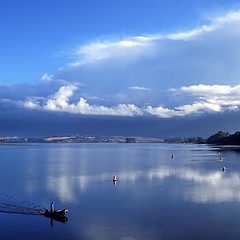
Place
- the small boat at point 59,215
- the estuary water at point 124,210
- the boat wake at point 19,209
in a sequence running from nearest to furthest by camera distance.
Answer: the estuary water at point 124,210 → the small boat at point 59,215 → the boat wake at point 19,209

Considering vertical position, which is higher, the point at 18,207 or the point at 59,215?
the point at 59,215

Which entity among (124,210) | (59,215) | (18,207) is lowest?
(124,210)

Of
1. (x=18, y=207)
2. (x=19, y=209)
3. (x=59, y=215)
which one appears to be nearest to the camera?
(x=59, y=215)

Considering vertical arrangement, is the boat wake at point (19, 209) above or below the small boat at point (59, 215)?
below

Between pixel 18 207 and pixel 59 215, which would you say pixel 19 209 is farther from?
pixel 59 215

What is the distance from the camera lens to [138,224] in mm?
45219

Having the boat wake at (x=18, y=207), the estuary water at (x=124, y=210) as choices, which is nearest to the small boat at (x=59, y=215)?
the estuary water at (x=124, y=210)

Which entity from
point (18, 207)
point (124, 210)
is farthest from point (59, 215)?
point (18, 207)

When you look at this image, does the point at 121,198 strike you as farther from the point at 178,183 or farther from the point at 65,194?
the point at 178,183

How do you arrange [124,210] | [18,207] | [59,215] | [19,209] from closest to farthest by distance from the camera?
[59,215] → [124,210] → [19,209] → [18,207]

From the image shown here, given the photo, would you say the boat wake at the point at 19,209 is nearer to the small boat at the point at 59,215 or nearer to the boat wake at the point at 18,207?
the boat wake at the point at 18,207

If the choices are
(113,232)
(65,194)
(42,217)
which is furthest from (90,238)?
(65,194)

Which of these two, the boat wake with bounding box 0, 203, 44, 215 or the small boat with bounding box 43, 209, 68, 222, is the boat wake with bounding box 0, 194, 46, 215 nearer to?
the boat wake with bounding box 0, 203, 44, 215

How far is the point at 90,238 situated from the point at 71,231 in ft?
14.2
